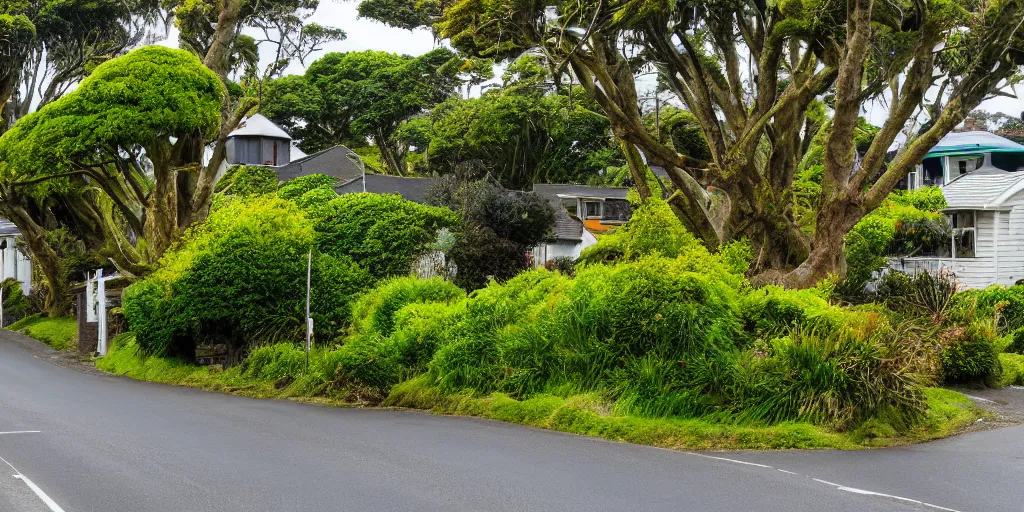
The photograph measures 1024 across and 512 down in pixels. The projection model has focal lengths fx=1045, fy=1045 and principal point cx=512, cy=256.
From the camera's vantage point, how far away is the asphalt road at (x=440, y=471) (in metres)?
10.1

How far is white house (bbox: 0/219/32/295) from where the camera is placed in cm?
5966

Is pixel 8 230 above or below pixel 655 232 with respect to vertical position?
above

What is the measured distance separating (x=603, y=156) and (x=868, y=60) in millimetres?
35157

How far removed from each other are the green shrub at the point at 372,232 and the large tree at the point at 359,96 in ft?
123

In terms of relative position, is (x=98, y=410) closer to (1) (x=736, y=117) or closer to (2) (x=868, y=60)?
(1) (x=736, y=117)

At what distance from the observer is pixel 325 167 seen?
53.6 metres

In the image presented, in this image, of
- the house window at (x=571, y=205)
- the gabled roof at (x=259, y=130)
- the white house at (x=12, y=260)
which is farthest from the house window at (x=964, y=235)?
the white house at (x=12, y=260)

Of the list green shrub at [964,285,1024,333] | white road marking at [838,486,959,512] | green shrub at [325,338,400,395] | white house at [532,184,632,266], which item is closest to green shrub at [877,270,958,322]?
green shrub at [964,285,1024,333]

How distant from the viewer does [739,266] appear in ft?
77.2

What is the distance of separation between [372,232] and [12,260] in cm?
4405

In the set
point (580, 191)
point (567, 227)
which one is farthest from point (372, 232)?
point (580, 191)

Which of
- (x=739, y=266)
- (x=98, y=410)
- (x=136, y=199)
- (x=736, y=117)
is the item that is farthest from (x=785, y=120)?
(x=136, y=199)

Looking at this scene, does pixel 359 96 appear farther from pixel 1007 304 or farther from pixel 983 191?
pixel 1007 304

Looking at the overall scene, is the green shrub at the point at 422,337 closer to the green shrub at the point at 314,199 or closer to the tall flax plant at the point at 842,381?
the tall flax plant at the point at 842,381
